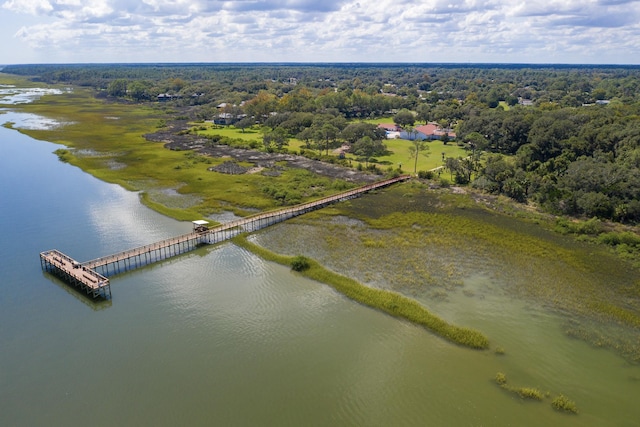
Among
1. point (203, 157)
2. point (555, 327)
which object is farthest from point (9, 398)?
point (203, 157)

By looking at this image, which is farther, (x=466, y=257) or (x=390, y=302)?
(x=466, y=257)

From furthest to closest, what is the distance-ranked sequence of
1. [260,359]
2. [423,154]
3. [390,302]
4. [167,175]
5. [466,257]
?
[423,154] < [167,175] < [466,257] < [390,302] < [260,359]

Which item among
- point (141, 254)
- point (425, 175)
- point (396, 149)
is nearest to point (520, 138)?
point (396, 149)

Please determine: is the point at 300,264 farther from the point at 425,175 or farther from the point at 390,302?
the point at 425,175

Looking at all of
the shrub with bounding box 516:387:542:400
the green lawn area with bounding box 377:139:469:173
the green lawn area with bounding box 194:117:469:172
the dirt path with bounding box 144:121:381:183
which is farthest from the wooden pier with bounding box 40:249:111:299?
the green lawn area with bounding box 377:139:469:173

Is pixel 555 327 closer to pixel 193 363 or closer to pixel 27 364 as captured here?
pixel 193 363

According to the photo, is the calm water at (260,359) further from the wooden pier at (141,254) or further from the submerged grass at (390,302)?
the wooden pier at (141,254)

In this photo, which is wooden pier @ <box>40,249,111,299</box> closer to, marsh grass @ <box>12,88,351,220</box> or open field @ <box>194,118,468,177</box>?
marsh grass @ <box>12,88,351,220</box>
